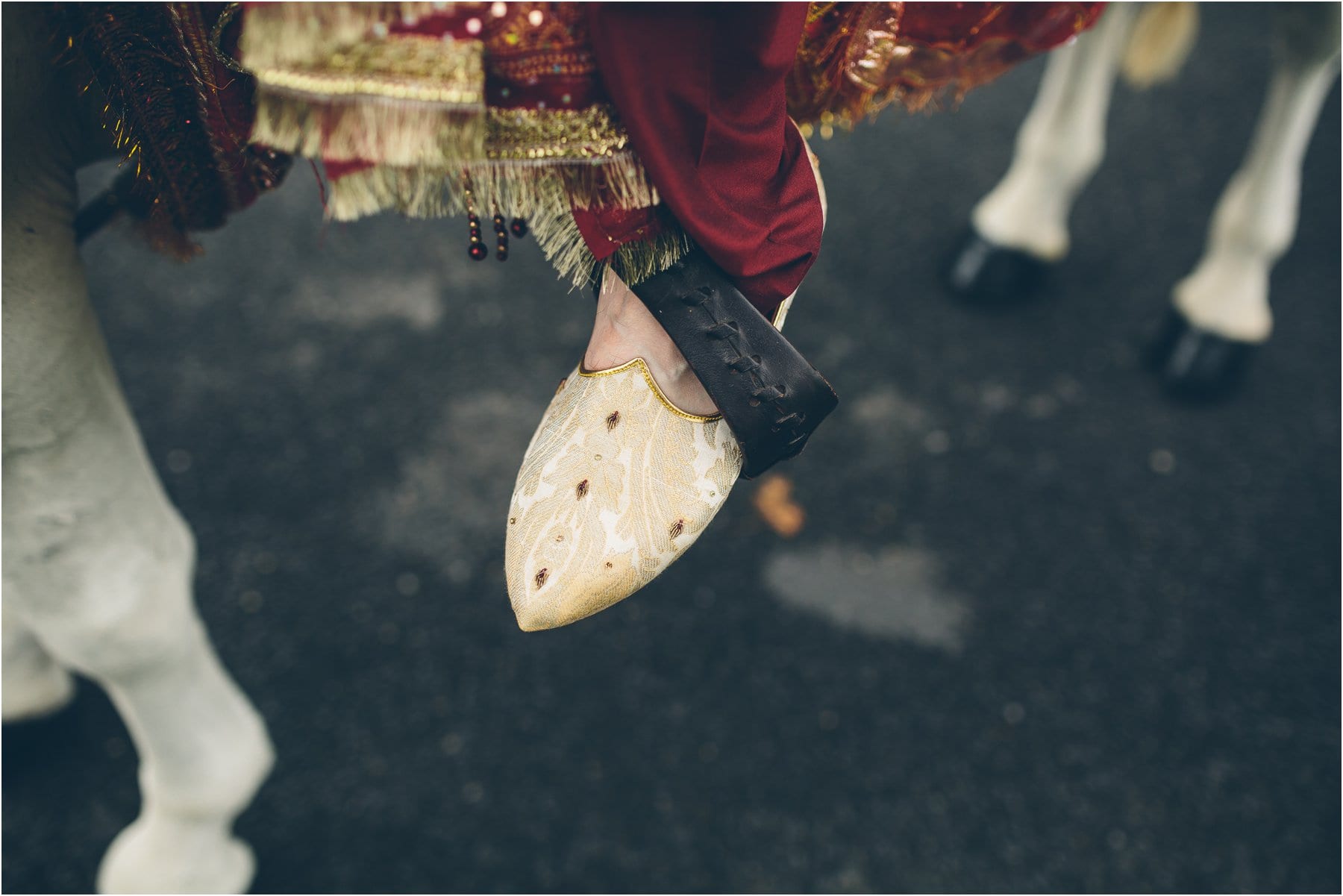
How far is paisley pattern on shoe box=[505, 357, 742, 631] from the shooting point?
462 mm

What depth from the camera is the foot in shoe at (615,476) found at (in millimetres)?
463

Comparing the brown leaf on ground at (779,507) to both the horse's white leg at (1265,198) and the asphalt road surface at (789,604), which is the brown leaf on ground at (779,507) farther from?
the horse's white leg at (1265,198)

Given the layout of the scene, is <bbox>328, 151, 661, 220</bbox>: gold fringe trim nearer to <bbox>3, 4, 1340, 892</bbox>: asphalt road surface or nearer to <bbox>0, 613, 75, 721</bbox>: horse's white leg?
<bbox>3, 4, 1340, 892</bbox>: asphalt road surface

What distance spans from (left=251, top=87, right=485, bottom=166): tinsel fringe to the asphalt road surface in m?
0.29

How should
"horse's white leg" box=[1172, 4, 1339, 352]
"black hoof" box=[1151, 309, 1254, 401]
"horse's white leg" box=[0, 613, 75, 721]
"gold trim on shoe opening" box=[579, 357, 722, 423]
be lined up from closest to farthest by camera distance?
1. "gold trim on shoe opening" box=[579, 357, 722, 423]
2. "horse's white leg" box=[0, 613, 75, 721]
3. "horse's white leg" box=[1172, 4, 1339, 352]
4. "black hoof" box=[1151, 309, 1254, 401]

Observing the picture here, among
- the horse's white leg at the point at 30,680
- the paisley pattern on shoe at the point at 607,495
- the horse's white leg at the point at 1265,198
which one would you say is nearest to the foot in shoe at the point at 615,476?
the paisley pattern on shoe at the point at 607,495

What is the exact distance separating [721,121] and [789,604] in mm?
717

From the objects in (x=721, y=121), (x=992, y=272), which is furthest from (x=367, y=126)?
(x=992, y=272)

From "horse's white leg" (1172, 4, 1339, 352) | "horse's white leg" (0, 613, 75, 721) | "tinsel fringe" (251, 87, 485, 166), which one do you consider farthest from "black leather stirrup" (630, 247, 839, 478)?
"horse's white leg" (1172, 4, 1339, 352)

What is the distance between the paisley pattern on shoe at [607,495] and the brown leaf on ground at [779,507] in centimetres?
66

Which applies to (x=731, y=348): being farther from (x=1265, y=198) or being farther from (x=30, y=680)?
(x=1265, y=198)

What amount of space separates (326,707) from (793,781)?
17.5 inches

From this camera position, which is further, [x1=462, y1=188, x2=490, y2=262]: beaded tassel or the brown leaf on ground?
the brown leaf on ground

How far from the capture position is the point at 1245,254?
126 centimetres
